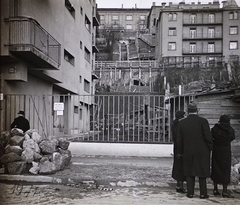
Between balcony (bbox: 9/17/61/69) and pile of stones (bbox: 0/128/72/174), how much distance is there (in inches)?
117

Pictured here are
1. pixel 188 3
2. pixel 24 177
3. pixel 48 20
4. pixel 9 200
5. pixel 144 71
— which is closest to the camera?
pixel 9 200

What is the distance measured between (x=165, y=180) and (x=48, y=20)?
8804mm

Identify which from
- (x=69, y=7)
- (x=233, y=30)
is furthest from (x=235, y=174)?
(x=69, y=7)

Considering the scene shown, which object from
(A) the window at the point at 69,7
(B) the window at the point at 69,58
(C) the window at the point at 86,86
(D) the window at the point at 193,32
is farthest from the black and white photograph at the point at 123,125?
(C) the window at the point at 86,86

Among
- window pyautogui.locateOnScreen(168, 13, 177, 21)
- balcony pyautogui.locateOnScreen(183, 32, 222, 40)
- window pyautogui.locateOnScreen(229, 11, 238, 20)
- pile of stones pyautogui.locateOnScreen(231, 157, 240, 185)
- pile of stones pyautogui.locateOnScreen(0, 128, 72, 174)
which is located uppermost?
window pyautogui.locateOnScreen(168, 13, 177, 21)

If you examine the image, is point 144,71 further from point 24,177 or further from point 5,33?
point 24,177

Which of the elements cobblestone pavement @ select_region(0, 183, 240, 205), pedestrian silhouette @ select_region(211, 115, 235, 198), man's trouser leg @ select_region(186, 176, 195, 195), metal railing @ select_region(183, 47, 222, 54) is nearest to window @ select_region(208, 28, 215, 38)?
metal railing @ select_region(183, 47, 222, 54)

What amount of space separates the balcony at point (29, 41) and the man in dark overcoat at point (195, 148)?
6223 millimetres

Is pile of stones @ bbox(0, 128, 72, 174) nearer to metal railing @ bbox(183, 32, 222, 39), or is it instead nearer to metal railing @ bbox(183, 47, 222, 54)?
metal railing @ bbox(183, 32, 222, 39)

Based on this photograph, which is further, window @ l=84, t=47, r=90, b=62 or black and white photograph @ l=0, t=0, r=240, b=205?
window @ l=84, t=47, r=90, b=62

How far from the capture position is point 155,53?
39.9 feet

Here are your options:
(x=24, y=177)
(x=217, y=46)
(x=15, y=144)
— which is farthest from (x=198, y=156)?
(x=217, y=46)

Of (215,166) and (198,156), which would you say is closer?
(198,156)

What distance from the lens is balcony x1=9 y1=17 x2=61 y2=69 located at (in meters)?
9.83
